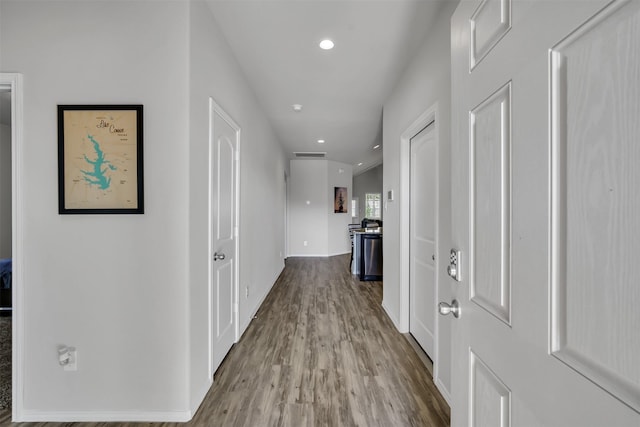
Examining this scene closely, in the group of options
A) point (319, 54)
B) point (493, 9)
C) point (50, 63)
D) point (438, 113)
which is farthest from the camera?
point (319, 54)

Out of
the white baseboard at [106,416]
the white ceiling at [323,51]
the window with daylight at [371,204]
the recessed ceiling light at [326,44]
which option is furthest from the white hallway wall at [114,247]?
the window with daylight at [371,204]

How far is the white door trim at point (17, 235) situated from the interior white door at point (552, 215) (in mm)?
2331

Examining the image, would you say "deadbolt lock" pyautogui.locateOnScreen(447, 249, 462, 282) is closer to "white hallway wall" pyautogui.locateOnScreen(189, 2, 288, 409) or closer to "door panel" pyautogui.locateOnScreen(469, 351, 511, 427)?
"door panel" pyautogui.locateOnScreen(469, 351, 511, 427)

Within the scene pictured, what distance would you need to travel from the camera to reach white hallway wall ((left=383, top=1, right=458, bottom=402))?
1854mm

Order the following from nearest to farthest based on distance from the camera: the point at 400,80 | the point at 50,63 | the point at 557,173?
the point at 557,173, the point at 50,63, the point at 400,80

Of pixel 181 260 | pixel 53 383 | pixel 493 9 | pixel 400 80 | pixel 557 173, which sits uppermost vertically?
pixel 400 80

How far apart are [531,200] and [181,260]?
1683 mm

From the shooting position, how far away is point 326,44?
2.33 m

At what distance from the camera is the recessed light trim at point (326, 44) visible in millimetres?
2288

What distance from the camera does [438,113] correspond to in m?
1.98

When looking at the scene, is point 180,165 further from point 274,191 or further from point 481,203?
point 274,191

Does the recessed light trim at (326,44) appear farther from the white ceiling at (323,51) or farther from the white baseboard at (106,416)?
the white baseboard at (106,416)

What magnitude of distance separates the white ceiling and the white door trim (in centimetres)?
128

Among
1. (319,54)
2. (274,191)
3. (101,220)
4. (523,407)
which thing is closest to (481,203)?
(523,407)
